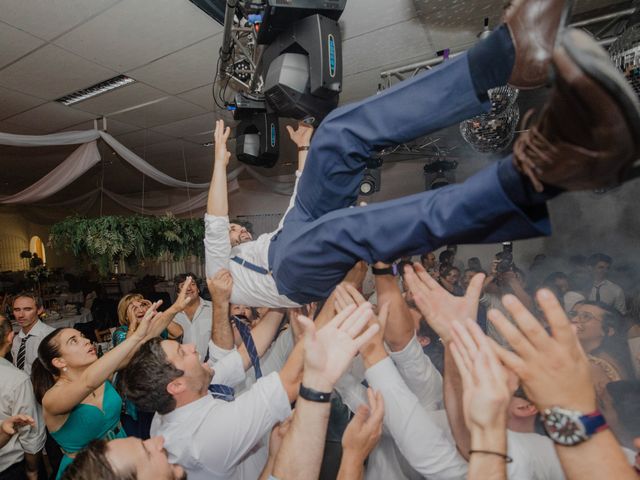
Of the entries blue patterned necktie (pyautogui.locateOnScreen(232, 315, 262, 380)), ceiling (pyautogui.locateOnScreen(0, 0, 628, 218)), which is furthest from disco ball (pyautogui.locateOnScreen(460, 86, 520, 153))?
blue patterned necktie (pyautogui.locateOnScreen(232, 315, 262, 380))

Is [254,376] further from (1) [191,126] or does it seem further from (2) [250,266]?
(1) [191,126]

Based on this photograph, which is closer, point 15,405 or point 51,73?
point 15,405

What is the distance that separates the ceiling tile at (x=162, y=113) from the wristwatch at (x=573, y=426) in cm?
444

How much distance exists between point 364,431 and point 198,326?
2.63 meters

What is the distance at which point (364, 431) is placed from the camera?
3.57 ft

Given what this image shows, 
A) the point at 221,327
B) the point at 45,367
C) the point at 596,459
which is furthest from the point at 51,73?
the point at 596,459

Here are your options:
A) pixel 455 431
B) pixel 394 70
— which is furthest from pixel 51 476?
pixel 394 70

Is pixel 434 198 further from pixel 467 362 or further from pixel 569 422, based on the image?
pixel 569 422

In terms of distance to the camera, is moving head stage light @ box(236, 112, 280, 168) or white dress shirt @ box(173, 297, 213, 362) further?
white dress shirt @ box(173, 297, 213, 362)

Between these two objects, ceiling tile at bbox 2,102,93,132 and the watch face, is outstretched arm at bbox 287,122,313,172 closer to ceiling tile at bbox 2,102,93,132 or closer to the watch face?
the watch face

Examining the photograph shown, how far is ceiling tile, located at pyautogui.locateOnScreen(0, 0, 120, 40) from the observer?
2.44m

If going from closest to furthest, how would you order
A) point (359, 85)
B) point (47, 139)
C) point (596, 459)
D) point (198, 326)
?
1. point (596, 459)
2. point (198, 326)
3. point (47, 139)
4. point (359, 85)

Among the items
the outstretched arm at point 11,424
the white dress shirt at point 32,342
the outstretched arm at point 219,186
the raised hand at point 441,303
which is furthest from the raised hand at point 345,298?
the white dress shirt at point 32,342

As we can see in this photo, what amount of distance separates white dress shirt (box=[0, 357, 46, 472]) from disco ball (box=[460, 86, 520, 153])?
3.52 m
